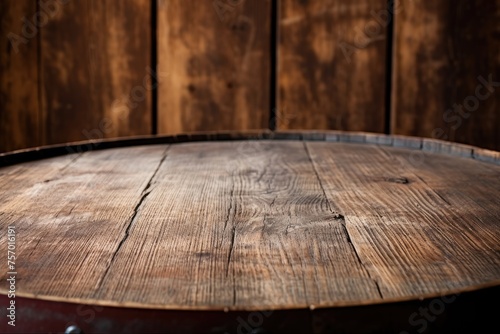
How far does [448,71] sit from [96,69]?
1.35m

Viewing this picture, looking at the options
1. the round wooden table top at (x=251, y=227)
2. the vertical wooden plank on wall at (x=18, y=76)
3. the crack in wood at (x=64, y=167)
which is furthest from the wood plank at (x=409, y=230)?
the vertical wooden plank on wall at (x=18, y=76)

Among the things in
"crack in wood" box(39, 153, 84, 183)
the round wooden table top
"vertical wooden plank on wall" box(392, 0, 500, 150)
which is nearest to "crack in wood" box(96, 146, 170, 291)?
the round wooden table top

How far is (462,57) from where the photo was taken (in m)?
2.77

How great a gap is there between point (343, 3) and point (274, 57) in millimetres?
334

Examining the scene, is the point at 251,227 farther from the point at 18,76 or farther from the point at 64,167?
the point at 18,76

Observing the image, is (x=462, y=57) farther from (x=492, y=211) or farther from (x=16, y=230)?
(x=16, y=230)

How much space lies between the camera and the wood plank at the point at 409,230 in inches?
34.2

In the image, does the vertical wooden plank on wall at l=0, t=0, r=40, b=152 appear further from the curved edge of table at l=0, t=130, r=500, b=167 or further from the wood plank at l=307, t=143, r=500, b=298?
the wood plank at l=307, t=143, r=500, b=298

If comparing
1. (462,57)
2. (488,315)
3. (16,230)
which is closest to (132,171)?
(16,230)

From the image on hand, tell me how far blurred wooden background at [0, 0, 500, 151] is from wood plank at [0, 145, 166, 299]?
1062 mm

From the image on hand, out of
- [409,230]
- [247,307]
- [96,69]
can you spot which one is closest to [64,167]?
[409,230]

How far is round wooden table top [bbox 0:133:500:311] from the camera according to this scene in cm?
83

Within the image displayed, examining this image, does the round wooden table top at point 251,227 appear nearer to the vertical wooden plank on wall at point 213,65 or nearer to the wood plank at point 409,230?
the wood plank at point 409,230

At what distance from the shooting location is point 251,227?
1.12 metres
